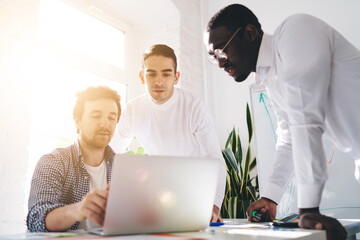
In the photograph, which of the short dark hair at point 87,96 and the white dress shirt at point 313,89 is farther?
the short dark hair at point 87,96

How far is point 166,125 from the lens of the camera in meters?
1.87


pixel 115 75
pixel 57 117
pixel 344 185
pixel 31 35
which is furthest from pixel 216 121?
pixel 31 35

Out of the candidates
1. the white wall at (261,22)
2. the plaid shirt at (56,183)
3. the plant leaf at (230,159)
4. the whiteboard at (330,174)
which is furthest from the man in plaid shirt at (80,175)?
the white wall at (261,22)

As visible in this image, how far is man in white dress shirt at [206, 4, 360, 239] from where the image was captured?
899 millimetres

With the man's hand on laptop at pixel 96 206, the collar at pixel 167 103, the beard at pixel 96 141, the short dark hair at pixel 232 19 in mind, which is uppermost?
the short dark hair at pixel 232 19

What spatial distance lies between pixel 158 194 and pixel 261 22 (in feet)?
9.39

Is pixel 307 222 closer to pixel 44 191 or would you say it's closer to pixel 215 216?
pixel 215 216

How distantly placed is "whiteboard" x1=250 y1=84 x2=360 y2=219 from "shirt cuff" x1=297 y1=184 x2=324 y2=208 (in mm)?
1689

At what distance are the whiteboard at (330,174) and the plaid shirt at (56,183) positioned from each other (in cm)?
165

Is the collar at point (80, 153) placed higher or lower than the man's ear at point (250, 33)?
lower

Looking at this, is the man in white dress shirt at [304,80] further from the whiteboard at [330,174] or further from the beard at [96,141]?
the whiteboard at [330,174]

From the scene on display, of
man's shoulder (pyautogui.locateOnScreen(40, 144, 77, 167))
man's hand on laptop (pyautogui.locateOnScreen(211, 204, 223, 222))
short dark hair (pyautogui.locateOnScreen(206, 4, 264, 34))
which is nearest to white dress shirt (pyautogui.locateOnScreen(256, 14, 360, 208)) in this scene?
short dark hair (pyautogui.locateOnScreen(206, 4, 264, 34))

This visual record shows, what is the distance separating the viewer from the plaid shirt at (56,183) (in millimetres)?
1062

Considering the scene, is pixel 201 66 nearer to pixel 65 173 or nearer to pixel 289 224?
pixel 65 173
